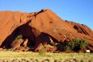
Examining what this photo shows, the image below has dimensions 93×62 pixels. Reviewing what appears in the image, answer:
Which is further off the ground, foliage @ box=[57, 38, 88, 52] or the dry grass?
foliage @ box=[57, 38, 88, 52]

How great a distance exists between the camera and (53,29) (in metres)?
91.5

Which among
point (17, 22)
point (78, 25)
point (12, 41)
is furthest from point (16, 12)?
point (78, 25)

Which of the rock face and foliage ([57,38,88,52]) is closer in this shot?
foliage ([57,38,88,52])

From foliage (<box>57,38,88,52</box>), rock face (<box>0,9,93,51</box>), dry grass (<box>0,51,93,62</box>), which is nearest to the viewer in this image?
dry grass (<box>0,51,93,62</box>)

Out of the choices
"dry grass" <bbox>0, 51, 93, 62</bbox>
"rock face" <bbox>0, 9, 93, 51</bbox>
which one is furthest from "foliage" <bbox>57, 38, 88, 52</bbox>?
"dry grass" <bbox>0, 51, 93, 62</bbox>

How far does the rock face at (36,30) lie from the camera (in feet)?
290

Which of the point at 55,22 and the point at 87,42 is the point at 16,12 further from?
the point at 87,42

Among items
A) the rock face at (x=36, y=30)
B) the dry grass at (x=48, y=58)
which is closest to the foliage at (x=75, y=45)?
the rock face at (x=36, y=30)

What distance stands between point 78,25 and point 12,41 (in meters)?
Answer: 21.4

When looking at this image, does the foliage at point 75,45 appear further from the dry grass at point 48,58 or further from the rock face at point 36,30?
the dry grass at point 48,58

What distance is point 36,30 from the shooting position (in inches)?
3716

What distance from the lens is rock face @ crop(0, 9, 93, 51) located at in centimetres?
8850

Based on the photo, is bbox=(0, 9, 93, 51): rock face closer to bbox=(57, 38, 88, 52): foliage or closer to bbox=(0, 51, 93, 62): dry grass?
bbox=(57, 38, 88, 52): foliage

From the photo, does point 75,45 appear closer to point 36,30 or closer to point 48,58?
point 36,30
